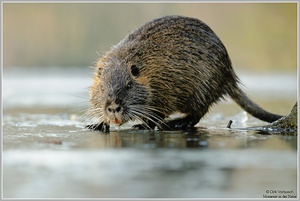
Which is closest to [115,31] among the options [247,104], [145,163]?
[247,104]

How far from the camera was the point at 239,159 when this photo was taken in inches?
161

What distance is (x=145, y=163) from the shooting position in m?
3.91

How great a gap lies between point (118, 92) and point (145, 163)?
5.56 feet

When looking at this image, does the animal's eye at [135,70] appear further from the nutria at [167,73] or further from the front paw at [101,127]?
the front paw at [101,127]

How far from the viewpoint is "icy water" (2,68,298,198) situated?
3.29 meters

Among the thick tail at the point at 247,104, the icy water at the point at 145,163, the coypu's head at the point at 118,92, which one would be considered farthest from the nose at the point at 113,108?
the thick tail at the point at 247,104

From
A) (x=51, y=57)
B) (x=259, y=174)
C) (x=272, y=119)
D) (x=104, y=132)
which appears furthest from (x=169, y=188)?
(x=51, y=57)

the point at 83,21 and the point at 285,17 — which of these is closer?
the point at 285,17

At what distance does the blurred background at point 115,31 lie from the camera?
682 inches

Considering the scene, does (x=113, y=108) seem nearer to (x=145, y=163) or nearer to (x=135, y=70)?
(x=135, y=70)

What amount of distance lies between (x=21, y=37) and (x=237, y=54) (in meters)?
6.60

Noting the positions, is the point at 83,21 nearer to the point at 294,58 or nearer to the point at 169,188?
the point at 294,58

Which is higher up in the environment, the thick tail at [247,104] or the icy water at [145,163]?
the thick tail at [247,104]

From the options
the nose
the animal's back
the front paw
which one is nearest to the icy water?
the front paw
